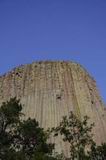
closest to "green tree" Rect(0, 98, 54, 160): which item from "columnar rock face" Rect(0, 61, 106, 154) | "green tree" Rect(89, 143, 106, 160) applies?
"green tree" Rect(89, 143, 106, 160)

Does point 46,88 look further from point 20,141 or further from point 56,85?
point 20,141

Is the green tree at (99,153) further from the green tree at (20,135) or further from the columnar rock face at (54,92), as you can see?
the columnar rock face at (54,92)

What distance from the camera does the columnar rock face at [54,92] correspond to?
170ft

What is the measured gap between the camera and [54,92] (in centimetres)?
5422

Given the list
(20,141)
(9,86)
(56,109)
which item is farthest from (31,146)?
(9,86)

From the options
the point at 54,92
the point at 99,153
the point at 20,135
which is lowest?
the point at 99,153

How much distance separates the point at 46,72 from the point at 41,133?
2880cm

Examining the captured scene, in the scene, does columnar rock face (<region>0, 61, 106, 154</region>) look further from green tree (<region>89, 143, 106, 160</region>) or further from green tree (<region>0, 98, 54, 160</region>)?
green tree (<region>0, 98, 54, 160</region>)

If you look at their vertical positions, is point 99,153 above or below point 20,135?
below

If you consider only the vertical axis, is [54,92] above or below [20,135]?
above

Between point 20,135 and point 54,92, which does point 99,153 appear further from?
point 54,92

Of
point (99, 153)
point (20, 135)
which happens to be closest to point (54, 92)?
point (20, 135)

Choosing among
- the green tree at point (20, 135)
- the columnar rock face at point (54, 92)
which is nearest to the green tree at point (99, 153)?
the green tree at point (20, 135)

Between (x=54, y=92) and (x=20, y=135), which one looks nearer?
(x=20, y=135)
